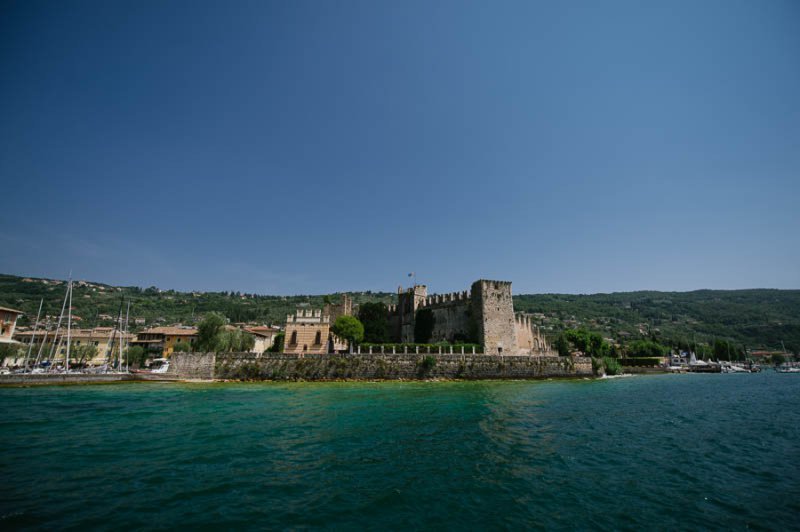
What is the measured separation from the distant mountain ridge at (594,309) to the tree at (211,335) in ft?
155

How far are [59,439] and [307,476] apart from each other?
10.1m

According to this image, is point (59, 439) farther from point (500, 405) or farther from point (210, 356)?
point (210, 356)

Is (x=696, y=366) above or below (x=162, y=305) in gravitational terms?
below

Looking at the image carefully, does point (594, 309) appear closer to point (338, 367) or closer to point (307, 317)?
point (307, 317)

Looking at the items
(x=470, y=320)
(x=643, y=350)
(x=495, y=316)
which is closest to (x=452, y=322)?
(x=470, y=320)

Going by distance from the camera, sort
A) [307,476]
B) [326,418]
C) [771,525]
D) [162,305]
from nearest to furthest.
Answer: [771,525], [307,476], [326,418], [162,305]

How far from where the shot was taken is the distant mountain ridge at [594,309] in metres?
114

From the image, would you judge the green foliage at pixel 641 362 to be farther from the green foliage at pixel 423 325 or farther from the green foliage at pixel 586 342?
the green foliage at pixel 423 325

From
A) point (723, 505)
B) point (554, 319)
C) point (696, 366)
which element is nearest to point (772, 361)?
point (696, 366)

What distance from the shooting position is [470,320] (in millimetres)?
43875

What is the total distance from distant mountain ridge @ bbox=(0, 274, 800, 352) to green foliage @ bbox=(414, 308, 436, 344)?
44334 millimetres

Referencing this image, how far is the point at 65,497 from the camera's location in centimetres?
723

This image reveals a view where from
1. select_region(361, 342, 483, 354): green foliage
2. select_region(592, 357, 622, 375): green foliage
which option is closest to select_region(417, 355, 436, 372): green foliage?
select_region(361, 342, 483, 354): green foliage

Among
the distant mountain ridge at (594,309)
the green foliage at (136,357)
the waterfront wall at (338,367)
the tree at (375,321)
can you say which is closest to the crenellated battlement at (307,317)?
the tree at (375,321)
